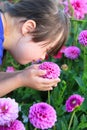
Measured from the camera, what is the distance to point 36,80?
4.45ft

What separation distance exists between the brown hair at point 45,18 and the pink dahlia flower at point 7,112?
345 mm

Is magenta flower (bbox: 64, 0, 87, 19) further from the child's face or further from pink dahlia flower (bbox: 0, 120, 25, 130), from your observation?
pink dahlia flower (bbox: 0, 120, 25, 130)

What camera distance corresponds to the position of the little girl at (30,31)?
4.85 feet

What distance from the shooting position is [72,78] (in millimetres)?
1764

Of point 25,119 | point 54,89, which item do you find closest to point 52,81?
point 25,119

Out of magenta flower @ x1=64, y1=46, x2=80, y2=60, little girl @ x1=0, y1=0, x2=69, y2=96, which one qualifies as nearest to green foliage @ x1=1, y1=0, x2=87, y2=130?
magenta flower @ x1=64, y1=46, x2=80, y2=60

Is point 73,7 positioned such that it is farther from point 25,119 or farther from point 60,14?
point 25,119

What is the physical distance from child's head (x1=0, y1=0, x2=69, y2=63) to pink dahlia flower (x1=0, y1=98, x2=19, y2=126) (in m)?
0.34

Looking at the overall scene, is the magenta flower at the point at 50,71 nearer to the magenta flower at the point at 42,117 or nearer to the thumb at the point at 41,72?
the thumb at the point at 41,72

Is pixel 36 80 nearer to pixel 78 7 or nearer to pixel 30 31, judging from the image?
pixel 30 31

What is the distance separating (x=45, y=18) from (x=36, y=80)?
257 millimetres

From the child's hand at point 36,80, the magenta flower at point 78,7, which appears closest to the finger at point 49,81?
the child's hand at point 36,80

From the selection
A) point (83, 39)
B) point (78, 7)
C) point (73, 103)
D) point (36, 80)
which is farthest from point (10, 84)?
point (78, 7)

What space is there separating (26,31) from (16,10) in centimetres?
11
